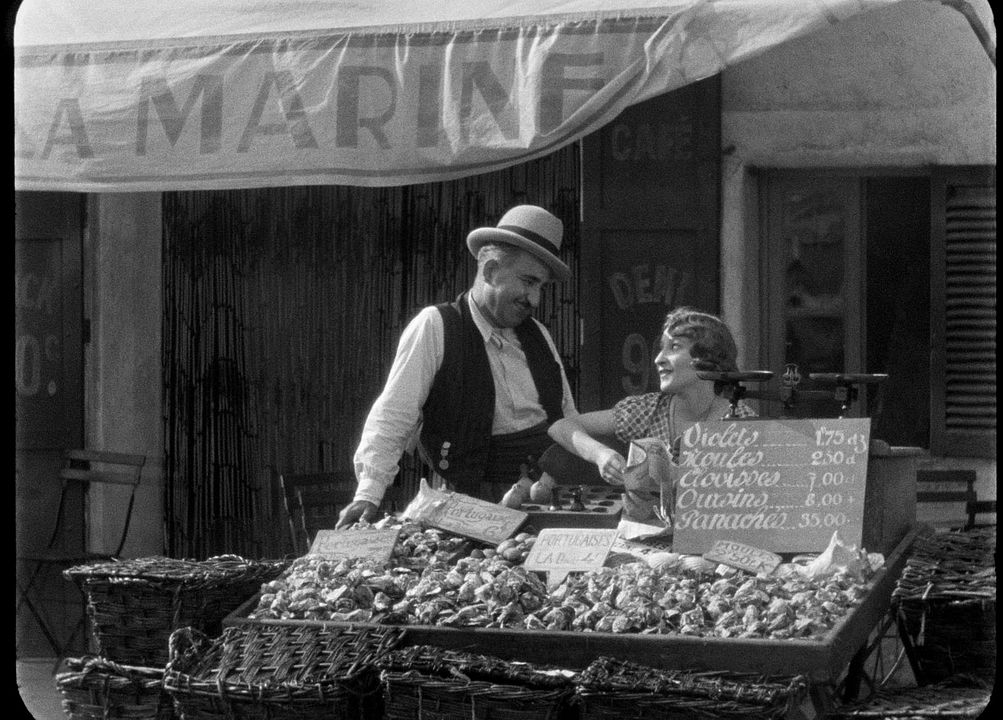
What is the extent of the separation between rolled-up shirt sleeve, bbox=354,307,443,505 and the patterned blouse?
61 cm

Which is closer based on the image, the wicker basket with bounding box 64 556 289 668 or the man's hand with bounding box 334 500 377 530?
the wicker basket with bounding box 64 556 289 668

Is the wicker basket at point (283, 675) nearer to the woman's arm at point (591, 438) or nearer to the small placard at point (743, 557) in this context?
the small placard at point (743, 557)

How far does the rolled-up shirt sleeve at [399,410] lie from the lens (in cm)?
432

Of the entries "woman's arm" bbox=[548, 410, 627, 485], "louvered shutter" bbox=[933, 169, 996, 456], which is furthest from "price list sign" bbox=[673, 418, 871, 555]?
"louvered shutter" bbox=[933, 169, 996, 456]

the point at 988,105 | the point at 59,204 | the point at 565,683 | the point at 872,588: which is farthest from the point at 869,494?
the point at 59,204

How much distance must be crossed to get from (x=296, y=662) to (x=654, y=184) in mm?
3418

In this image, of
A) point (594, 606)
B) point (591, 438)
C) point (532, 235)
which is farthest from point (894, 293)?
point (594, 606)

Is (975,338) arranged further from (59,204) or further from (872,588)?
(59,204)

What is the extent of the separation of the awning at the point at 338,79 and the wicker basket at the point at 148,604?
1631mm

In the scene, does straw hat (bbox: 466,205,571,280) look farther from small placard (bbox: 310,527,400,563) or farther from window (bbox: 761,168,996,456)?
window (bbox: 761,168,996,456)

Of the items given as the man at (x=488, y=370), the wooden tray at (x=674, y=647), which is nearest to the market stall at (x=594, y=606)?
the wooden tray at (x=674, y=647)

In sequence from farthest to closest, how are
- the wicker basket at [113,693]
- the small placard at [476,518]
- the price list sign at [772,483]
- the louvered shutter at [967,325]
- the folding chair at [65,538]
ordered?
the folding chair at [65,538], the louvered shutter at [967,325], the small placard at [476,518], the price list sign at [772,483], the wicker basket at [113,693]

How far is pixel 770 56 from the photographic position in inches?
242

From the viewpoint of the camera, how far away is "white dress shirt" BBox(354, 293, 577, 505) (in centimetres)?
436
